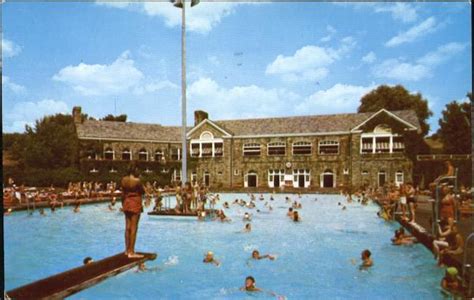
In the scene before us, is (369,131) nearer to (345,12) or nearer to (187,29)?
(345,12)

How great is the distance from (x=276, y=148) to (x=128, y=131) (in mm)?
2581

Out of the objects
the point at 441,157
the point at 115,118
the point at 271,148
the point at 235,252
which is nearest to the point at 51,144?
the point at 115,118

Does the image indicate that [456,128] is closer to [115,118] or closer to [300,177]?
[300,177]

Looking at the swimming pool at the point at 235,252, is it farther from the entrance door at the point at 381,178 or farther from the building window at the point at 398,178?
the building window at the point at 398,178

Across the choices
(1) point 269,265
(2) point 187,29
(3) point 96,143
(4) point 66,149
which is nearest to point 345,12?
(2) point 187,29

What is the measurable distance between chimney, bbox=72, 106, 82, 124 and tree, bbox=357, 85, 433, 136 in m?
4.44

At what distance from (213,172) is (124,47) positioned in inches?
100.0

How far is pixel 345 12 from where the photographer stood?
581cm

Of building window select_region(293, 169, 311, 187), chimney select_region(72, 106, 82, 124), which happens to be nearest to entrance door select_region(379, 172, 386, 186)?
building window select_region(293, 169, 311, 187)

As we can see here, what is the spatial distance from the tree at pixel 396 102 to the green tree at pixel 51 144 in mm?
4714

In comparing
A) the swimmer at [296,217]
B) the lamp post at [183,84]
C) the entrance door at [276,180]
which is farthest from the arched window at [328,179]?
the lamp post at [183,84]

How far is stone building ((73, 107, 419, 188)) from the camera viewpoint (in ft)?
20.2

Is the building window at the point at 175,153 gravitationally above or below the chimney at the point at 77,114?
below

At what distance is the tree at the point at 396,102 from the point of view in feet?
18.6
